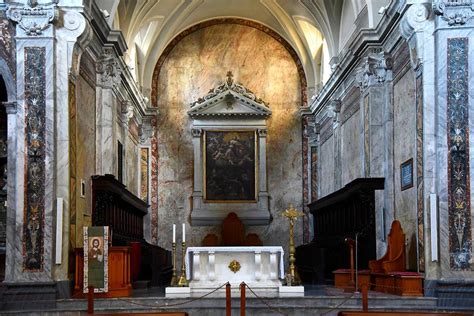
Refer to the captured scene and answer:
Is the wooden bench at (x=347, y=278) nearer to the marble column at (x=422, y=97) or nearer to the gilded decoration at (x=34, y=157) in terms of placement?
the marble column at (x=422, y=97)

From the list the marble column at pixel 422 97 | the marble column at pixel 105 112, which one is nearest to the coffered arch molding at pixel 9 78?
the marble column at pixel 105 112

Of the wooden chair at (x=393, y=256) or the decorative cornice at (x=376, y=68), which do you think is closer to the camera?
the wooden chair at (x=393, y=256)

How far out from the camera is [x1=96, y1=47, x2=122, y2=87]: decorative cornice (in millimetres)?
18578

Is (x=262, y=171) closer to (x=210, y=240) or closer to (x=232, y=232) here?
(x=232, y=232)

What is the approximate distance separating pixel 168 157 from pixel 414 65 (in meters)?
13.0

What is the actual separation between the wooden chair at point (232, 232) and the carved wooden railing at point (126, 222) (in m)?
2.51

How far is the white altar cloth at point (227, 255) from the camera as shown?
52.5 feet

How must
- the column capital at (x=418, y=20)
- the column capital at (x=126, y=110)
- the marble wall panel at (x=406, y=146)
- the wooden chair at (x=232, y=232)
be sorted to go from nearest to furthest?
the column capital at (x=418, y=20)
the marble wall panel at (x=406, y=146)
the column capital at (x=126, y=110)
the wooden chair at (x=232, y=232)

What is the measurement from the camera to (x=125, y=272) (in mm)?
15008

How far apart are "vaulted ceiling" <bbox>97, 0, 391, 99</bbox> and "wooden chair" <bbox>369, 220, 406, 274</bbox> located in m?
7.91

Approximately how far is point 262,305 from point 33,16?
6.56m

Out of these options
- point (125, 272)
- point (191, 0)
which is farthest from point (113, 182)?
point (191, 0)

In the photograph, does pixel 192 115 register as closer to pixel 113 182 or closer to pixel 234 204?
pixel 234 204

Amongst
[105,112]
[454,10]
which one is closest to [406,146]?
[454,10]
